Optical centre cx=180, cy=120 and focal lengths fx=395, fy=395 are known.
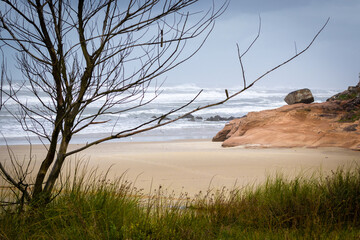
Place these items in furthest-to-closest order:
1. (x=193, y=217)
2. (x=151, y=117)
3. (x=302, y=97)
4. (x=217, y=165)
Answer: (x=151, y=117) < (x=302, y=97) < (x=217, y=165) < (x=193, y=217)

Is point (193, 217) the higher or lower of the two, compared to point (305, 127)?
lower

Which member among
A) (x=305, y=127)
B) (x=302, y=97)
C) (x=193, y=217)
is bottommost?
(x=193, y=217)

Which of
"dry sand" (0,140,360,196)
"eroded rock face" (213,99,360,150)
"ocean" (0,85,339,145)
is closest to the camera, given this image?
"dry sand" (0,140,360,196)

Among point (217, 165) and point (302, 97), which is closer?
point (217, 165)

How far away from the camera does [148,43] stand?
2.91 metres

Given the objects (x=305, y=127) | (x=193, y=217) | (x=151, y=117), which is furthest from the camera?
(x=151, y=117)

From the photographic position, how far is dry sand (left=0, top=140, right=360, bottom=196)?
255 inches

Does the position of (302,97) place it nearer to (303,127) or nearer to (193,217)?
(303,127)

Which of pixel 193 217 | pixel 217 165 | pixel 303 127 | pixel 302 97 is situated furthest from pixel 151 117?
pixel 193 217

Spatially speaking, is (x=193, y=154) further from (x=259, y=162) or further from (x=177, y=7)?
(x=177, y=7)

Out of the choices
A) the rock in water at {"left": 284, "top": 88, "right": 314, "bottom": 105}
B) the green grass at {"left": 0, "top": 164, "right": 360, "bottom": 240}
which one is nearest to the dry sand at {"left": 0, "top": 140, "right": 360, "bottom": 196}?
the green grass at {"left": 0, "top": 164, "right": 360, "bottom": 240}

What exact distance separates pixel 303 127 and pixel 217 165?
375cm

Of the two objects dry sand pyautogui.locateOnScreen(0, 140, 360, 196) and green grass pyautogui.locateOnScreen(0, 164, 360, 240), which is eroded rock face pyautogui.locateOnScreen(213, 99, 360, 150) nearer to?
dry sand pyautogui.locateOnScreen(0, 140, 360, 196)

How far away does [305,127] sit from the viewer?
10.5 meters
